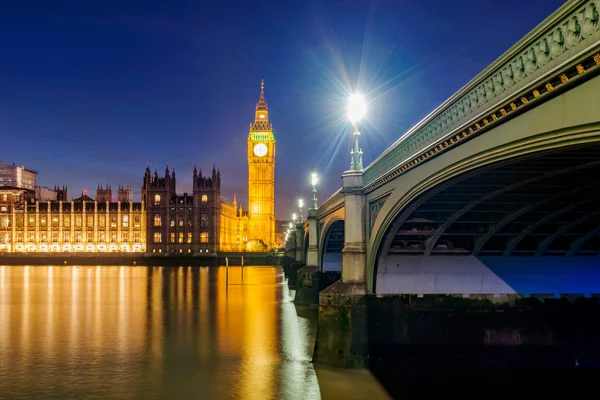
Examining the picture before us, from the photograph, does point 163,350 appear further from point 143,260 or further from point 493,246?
point 143,260

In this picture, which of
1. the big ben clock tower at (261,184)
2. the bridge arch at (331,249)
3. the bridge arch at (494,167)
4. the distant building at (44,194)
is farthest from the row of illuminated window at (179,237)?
the bridge arch at (494,167)

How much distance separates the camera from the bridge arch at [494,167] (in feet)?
25.9

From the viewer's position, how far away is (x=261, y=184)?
180 meters

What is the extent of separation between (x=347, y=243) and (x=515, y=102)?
13852mm

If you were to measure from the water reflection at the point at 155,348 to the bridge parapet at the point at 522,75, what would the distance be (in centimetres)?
973

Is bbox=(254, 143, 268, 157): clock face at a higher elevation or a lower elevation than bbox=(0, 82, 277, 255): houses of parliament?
higher

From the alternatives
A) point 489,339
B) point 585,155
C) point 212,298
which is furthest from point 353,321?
point 212,298

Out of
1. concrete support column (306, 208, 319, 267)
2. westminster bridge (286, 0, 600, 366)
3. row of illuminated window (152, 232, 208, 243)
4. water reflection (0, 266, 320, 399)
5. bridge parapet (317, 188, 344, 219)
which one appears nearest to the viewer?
westminster bridge (286, 0, 600, 366)

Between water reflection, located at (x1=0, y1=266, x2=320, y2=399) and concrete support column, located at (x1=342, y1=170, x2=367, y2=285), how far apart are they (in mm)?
3933

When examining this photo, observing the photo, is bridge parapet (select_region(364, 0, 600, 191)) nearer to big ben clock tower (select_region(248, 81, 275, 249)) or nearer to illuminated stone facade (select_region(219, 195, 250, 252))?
illuminated stone facade (select_region(219, 195, 250, 252))

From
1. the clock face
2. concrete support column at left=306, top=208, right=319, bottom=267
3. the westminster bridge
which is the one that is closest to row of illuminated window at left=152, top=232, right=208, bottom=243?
the clock face

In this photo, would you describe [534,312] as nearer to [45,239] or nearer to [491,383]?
[491,383]

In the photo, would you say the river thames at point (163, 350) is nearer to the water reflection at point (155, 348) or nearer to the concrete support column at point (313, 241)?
the water reflection at point (155, 348)

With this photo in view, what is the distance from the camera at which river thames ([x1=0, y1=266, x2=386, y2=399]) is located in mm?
19469
